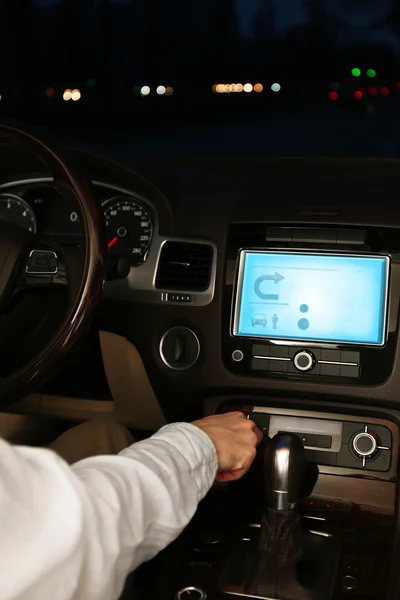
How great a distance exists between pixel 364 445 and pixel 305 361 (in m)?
0.16

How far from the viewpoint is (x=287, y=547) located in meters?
1.12

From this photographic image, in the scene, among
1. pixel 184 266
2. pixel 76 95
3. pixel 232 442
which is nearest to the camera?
pixel 232 442

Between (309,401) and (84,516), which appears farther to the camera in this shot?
(309,401)

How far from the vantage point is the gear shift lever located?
1034 millimetres

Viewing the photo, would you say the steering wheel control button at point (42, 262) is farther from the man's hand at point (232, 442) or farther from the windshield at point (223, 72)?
the windshield at point (223, 72)

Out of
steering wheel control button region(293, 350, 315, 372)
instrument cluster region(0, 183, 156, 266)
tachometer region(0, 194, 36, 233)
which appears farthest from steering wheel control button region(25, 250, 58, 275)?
steering wheel control button region(293, 350, 315, 372)

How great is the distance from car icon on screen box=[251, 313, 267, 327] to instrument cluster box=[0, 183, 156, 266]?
9.2 inches

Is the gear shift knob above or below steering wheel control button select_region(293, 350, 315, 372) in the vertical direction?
below

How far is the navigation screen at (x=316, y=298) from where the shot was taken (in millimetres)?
1203

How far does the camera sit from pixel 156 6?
1707 millimetres

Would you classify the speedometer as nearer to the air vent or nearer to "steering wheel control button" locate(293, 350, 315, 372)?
the air vent

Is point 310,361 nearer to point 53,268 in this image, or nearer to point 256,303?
point 256,303

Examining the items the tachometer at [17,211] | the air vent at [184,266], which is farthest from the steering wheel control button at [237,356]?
the tachometer at [17,211]

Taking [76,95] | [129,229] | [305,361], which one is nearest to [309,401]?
[305,361]
